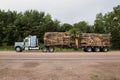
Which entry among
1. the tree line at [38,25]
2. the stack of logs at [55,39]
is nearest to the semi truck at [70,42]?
the stack of logs at [55,39]

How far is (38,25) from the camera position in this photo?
80188mm

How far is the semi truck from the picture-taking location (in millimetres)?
49750

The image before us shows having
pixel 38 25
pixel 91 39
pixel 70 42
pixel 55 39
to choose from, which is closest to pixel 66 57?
pixel 55 39

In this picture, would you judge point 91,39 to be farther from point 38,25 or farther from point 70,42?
point 38,25

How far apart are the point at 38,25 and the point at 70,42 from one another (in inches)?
1201

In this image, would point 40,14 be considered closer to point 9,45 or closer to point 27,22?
point 27,22

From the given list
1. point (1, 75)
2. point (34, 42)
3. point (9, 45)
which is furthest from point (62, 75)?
point (9, 45)

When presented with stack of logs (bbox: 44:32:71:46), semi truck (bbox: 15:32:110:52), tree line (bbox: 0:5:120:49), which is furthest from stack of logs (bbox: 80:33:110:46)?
tree line (bbox: 0:5:120:49)

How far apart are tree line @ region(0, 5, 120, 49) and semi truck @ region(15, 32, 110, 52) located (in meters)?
14.5

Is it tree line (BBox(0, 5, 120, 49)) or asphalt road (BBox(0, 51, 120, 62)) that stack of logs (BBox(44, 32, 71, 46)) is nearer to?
asphalt road (BBox(0, 51, 120, 62))

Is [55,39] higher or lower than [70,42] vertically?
higher

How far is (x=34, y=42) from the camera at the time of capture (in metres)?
51.9

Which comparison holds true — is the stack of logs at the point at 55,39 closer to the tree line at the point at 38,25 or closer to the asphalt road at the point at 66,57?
the asphalt road at the point at 66,57

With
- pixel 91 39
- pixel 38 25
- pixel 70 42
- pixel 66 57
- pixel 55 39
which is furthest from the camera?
pixel 38 25
